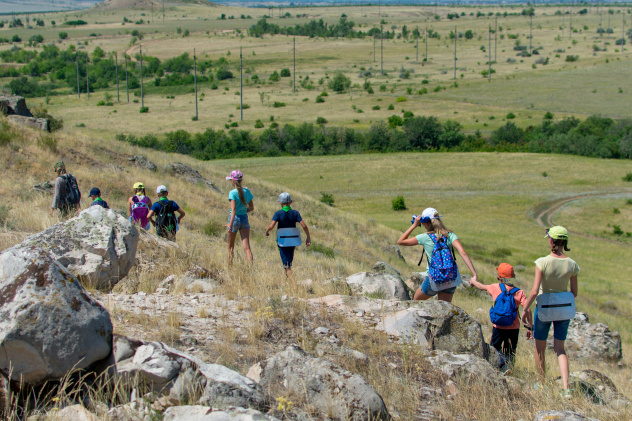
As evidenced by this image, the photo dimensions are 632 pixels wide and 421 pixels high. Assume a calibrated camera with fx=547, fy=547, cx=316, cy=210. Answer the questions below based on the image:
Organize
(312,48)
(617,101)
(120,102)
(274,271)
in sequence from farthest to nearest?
(312,48) < (120,102) < (617,101) < (274,271)

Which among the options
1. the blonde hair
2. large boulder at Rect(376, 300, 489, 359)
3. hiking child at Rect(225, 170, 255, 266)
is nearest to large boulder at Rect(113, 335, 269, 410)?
large boulder at Rect(376, 300, 489, 359)

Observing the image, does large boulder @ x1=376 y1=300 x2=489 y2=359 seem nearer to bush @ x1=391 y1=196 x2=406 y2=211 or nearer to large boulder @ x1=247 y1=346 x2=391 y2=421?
large boulder @ x1=247 y1=346 x2=391 y2=421

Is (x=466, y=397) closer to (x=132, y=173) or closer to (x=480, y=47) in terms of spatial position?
(x=132, y=173)

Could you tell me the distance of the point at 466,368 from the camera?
17.4ft

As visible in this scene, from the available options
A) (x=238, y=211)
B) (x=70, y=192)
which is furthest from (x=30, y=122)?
(x=238, y=211)

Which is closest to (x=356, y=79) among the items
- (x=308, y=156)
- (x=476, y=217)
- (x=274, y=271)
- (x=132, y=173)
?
(x=308, y=156)

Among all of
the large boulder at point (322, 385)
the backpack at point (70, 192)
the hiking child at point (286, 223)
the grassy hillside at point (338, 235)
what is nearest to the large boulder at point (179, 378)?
the large boulder at point (322, 385)

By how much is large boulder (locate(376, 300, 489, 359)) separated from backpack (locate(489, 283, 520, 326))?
0.49m

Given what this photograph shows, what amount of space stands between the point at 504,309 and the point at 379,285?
6.35ft

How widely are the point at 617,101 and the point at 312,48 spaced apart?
83.5 meters

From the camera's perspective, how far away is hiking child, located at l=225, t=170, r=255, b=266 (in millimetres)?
9008

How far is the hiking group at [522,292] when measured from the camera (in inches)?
235

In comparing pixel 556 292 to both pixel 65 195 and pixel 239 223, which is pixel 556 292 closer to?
pixel 239 223

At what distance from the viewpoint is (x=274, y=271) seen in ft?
28.2
